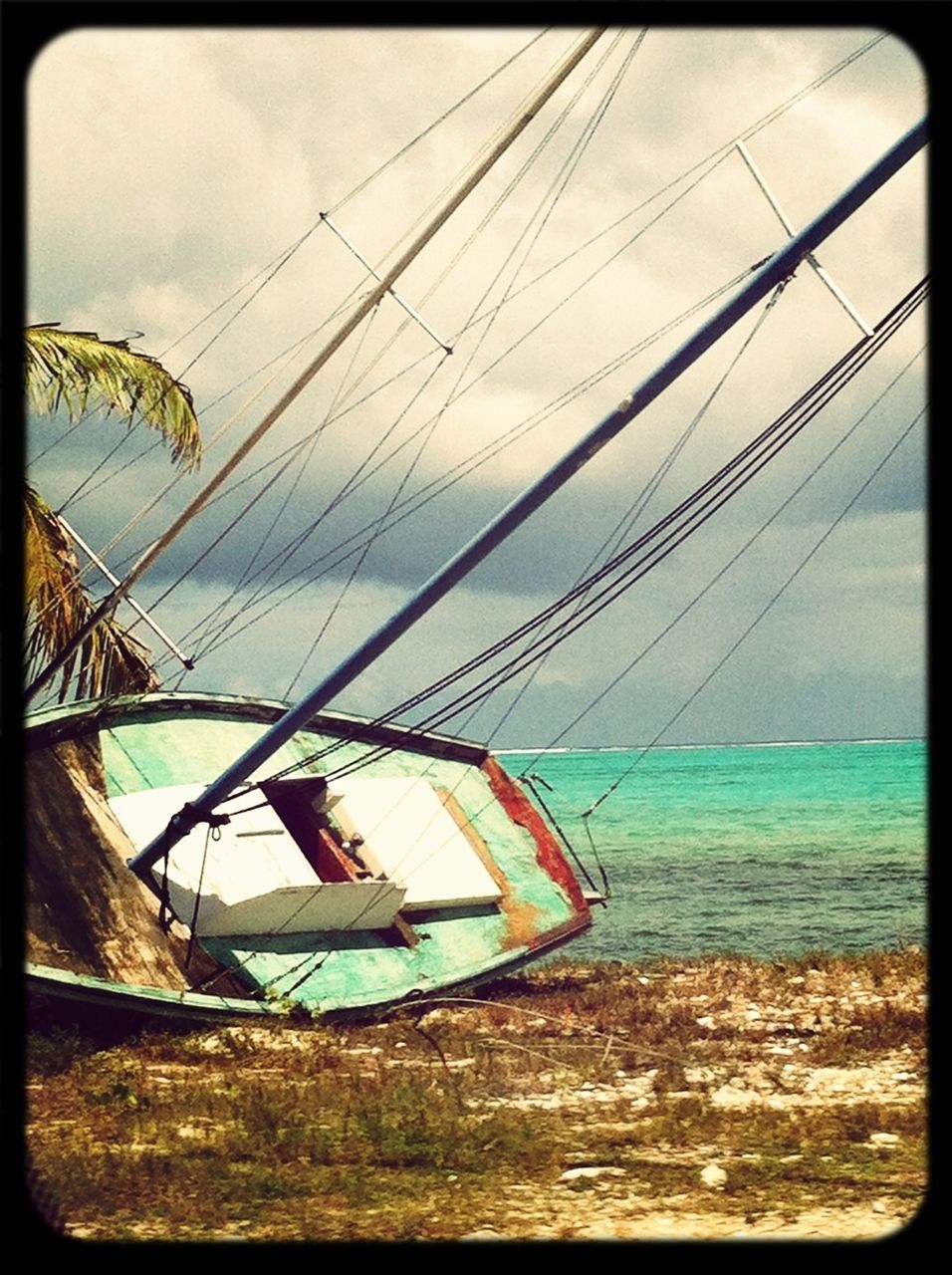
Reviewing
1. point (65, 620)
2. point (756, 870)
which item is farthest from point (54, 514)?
point (756, 870)

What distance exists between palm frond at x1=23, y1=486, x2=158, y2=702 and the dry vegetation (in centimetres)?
465

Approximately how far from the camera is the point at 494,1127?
34.2ft

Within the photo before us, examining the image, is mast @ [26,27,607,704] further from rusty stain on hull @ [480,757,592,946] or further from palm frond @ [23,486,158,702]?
rusty stain on hull @ [480,757,592,946]

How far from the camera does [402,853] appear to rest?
18.0 meters

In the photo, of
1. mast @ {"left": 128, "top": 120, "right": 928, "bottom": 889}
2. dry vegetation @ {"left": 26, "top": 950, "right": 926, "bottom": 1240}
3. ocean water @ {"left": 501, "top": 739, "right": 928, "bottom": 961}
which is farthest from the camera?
ocean water @ {"left": 501, "top": 739, "right": 928, "bottom": 961}

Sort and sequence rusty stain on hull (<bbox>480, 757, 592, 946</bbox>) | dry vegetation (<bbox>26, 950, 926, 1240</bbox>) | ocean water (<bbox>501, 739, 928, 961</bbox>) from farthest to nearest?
1. ocean water (<bbox>501, 739, 928, 961</bbox>)
2. rusty stain on hull (<bbox>480, 757, 592, 946</bbox>)
3. dry vegetation (<bbox>26, 950, 926, 1240</bbox>)

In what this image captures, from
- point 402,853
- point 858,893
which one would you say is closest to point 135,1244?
point 402,853

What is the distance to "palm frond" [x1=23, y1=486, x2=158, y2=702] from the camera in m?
15.0

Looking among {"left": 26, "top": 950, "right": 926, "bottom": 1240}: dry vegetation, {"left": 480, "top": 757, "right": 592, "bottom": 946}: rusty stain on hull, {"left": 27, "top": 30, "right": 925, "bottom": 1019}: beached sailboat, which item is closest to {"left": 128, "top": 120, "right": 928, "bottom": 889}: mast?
{"left": 27, "top": 30, "right": 925, "bottom": 1019}: beached sailboat

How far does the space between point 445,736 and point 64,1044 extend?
28.9 feet

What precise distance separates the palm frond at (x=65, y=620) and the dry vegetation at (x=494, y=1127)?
15.2 feet

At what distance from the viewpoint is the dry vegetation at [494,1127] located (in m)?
8.30

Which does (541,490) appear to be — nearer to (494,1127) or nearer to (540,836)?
(494,1127)

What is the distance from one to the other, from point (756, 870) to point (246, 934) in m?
38.6
